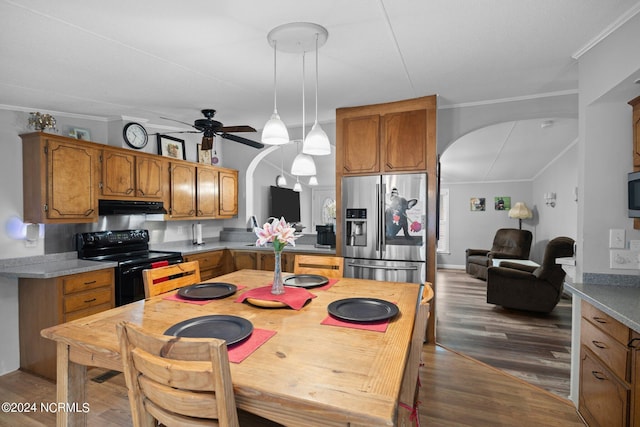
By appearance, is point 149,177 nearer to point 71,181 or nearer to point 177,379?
point 71,181

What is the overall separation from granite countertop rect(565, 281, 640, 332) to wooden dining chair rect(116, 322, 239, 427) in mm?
1693

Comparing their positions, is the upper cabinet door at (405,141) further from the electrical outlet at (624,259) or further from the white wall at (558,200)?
the white wall at (558,200)

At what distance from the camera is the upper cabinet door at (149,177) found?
3.49 m

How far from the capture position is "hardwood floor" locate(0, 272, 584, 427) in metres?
2.05

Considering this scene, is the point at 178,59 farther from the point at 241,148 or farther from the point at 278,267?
the point at 241,148

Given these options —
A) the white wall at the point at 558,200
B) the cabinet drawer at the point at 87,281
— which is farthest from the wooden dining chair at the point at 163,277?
the white wall at the point at 558,200

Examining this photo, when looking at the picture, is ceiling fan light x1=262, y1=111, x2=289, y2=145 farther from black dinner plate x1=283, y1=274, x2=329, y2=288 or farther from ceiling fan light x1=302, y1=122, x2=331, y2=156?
black dinner plate x1=283, y1=274, x2=329, y2=288

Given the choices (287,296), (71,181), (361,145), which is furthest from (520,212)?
(71,181)

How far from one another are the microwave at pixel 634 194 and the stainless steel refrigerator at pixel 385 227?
4.83ft

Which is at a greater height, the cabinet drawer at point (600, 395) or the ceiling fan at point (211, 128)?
the ceiling fan at point (211, 128)

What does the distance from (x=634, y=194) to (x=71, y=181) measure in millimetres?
4250

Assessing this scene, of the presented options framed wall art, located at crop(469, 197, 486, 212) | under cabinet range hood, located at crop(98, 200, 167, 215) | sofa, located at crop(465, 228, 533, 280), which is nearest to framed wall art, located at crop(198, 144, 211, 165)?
under cabinet range hood, located at crop(98, 200, 167, 215)

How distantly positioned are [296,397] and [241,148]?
4.37 metres

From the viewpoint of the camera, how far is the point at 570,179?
5137 millimetres
